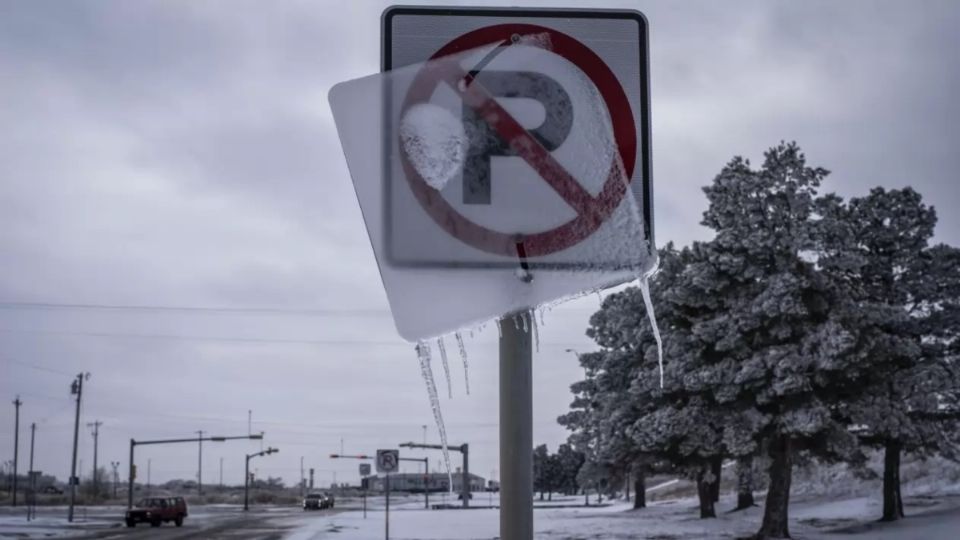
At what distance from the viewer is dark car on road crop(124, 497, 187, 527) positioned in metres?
51.2

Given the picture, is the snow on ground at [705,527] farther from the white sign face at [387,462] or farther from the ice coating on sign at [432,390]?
the ice coating on sign at [432,390]

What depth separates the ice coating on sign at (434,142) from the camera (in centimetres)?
230

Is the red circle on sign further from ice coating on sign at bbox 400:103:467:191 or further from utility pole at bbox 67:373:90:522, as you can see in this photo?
utility pole at bbox 67:373:90:522

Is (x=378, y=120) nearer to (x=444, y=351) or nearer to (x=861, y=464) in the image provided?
(x=444, y=351)

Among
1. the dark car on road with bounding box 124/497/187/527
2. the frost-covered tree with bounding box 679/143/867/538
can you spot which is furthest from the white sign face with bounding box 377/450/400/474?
the dark car on road with bounding box 124/497/187/527

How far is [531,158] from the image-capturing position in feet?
7.63

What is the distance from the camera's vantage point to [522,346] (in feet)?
8.65

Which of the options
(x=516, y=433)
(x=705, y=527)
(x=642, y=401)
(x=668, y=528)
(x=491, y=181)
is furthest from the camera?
(x=705, y=527)

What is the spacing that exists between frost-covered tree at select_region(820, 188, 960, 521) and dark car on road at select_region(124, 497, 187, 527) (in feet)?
106

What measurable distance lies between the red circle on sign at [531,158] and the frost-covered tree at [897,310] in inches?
1060

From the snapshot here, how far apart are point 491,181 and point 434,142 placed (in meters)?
0.15

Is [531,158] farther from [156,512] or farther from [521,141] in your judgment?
[156,512]

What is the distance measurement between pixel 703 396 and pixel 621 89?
28.7m

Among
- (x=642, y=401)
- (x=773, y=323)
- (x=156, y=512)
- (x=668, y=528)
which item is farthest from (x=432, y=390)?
(x=156, y=512)
